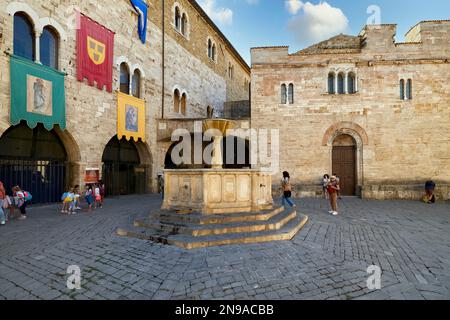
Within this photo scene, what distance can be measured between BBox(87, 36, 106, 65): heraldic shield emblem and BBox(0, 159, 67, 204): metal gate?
5.31 m

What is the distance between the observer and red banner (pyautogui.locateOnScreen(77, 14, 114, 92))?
38.2ft

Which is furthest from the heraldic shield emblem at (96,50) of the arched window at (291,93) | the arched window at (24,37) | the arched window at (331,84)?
the arched window at (331,84)

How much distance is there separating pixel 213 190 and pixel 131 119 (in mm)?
9956

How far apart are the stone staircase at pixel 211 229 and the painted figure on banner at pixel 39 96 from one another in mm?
7127

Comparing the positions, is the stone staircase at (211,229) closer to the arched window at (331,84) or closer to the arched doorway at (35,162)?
the arched doorway at (35,162)

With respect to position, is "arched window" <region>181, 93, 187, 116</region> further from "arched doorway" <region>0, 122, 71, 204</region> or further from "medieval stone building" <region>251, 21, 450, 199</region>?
"arched doorway" <region>0, 122, 71, 204</region>

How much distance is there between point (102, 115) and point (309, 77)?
1169 cm

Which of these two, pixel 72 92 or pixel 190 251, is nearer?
pixel 190 251

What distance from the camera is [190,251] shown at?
483 centimetres

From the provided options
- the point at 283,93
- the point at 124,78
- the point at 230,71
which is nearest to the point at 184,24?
the point at 124,78

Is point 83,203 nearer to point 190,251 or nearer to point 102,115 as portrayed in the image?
point 102,115

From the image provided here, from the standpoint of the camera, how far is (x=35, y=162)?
36.4 ft

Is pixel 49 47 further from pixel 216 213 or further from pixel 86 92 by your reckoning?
pixel 216 213
